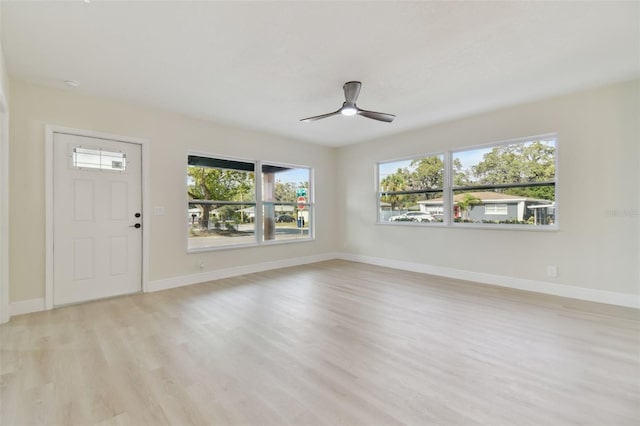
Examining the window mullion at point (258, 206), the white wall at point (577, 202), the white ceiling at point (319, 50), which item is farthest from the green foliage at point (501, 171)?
the window mullion at point (258, 206)

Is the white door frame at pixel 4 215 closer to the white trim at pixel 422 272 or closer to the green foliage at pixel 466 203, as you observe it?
the white trim at pixel 422 272

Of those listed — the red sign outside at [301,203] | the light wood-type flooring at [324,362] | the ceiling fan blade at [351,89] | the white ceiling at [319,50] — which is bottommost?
the light wood-type flooring at [324,362]

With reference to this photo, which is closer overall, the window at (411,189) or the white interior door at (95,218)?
the white interior door at (95,218)

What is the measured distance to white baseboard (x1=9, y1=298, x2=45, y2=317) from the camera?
3.22 m

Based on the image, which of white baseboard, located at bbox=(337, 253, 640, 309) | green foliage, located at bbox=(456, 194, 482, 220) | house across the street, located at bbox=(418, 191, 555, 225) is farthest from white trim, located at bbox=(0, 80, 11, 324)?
green foliage, located at bbox=(456, 194, 482, 220)

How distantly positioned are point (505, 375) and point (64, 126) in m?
5.16

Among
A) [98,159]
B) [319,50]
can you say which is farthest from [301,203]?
[319,50]

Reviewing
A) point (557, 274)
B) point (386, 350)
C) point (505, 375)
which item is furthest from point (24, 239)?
point (557, 274)

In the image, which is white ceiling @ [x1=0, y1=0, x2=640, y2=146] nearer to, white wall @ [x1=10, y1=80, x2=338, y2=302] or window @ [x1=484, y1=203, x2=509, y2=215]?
white wall @ [x1=10, y1=80, x2=338, y2=302]

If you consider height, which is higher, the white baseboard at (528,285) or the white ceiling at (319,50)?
the white ceiling at (319,50)

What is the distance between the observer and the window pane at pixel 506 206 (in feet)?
13.3

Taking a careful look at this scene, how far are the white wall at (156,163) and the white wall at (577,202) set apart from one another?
8.81ft

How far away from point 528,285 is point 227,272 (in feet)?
15.2

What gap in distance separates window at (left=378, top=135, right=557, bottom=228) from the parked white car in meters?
0.02
